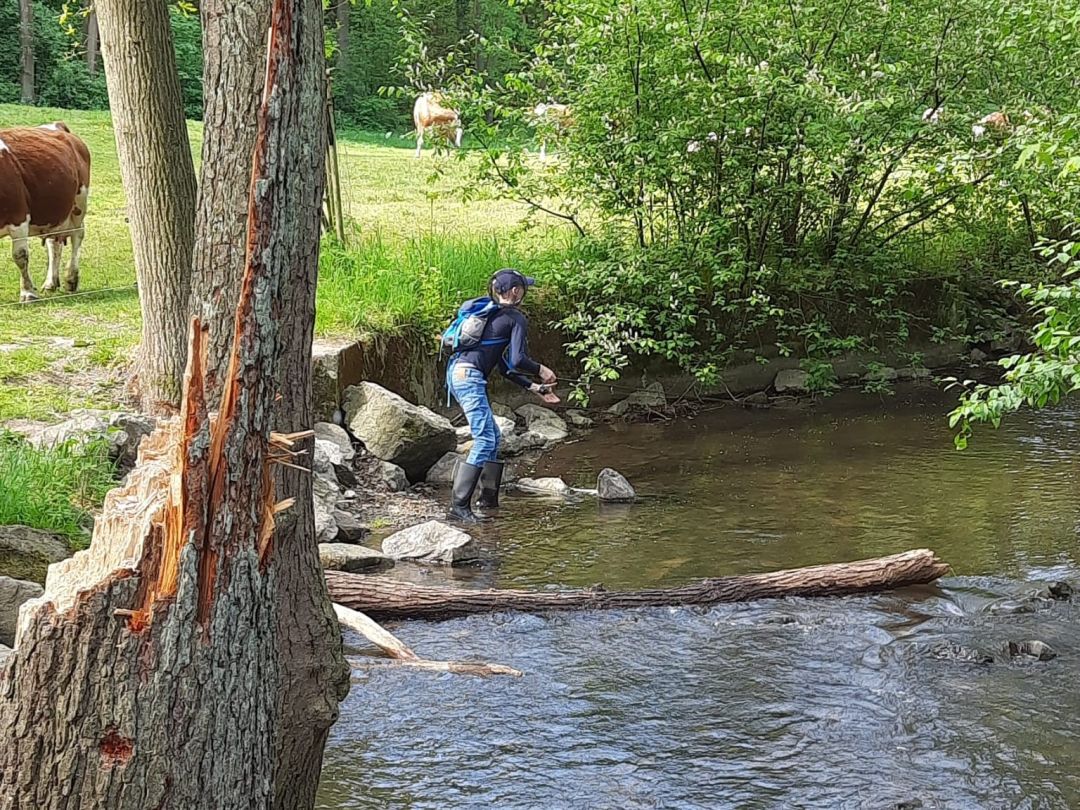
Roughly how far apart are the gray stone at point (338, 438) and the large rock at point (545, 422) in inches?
91.0

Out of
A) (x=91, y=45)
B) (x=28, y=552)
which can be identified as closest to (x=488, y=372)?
(x=28, y=552)

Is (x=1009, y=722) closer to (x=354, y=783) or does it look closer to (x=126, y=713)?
(x=354, y=783)

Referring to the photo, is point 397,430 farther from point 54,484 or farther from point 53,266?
point 53,266

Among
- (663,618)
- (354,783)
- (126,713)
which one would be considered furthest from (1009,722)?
(126,713)

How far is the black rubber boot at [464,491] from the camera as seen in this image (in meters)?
9.29

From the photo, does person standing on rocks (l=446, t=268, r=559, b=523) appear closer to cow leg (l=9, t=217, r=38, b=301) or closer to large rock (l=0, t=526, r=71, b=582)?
large rock (l=0, t=526, r=71, b=582)

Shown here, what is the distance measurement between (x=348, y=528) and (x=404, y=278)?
411 centimetres

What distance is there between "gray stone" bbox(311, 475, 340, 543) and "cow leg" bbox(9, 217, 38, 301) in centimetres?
429

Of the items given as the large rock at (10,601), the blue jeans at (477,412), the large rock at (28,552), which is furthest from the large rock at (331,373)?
the large rock at (10,601)

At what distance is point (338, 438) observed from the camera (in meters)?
10.1

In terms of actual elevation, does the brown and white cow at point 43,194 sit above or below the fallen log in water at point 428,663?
above

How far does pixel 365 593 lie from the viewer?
685 centimetres

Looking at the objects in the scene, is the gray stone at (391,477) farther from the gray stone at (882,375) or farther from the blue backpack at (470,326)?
the gray stone at (882,375)

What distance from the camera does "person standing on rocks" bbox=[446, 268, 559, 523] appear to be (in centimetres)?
935
